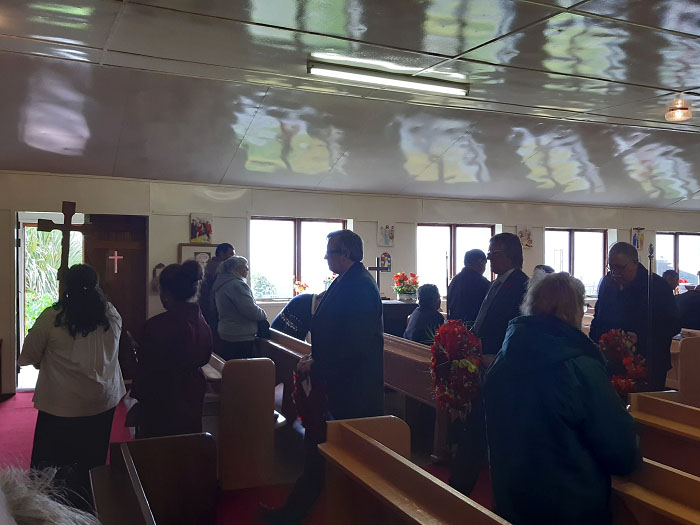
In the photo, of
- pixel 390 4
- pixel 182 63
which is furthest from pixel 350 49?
pixel 182 63

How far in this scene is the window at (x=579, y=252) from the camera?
11727mm

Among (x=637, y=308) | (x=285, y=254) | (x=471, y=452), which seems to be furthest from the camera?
Result: (x=285, y=254)

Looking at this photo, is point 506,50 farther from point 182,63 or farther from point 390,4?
point 182,63

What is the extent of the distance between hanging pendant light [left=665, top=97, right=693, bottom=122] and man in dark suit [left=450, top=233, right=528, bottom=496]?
150 inches

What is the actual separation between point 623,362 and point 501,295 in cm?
75

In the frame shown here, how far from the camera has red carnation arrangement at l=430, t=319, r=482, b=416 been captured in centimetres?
366

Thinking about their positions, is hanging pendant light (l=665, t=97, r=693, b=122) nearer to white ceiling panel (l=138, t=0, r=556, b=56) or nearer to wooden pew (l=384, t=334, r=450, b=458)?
white ceiling panel (l=138, t=0, r=556, b=56)

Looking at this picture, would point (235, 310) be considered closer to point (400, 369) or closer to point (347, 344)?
point (400, 369)

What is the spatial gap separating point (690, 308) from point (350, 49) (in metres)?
5.25

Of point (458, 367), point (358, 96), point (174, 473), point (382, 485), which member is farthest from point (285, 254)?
point (382, 485)

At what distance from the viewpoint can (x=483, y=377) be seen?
3.65 metres

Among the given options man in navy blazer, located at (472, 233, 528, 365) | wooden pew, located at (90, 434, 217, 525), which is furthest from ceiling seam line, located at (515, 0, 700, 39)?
wooden pew, located at (90, 434, 217, 525)

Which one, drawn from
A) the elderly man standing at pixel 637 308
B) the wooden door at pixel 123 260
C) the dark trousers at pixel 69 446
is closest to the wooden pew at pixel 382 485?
the dark trousers at pixel 69 446

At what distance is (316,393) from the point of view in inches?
137
